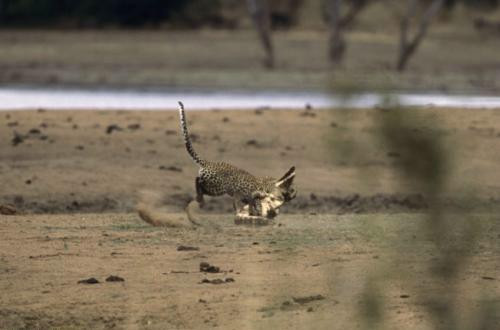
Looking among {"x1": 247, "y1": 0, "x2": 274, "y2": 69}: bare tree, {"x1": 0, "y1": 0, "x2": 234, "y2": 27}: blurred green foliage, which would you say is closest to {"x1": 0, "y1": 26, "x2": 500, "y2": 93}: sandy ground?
{"x1": 247, "y1": 0, "x2": 274, "y2": 69}: bare tree

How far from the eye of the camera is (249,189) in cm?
1157

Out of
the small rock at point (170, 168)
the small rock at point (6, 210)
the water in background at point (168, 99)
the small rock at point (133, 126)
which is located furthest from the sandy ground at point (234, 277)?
the water in background at point (168, 99)

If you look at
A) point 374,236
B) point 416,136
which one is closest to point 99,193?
point 374,236

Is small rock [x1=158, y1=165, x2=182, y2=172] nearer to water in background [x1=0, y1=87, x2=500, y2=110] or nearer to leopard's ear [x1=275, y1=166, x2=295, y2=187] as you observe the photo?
leopard's ear [x1=275, y1=166, x2=295, y2=187]

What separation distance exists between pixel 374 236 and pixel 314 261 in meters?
0.70

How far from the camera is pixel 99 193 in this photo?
1465cm

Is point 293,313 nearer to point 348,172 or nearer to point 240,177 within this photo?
point 240,177

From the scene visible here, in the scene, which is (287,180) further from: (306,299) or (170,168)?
(170,168)

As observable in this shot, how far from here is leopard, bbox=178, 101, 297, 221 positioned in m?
11.6

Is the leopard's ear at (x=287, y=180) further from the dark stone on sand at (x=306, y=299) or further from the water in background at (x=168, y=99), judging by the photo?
the water in background at (x=168, y=99)

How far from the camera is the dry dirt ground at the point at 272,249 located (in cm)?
718

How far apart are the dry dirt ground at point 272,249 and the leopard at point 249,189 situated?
0.19m

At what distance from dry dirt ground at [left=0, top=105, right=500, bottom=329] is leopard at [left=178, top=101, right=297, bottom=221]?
19cm

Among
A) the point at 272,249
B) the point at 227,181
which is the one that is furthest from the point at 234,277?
the point at 227,181
